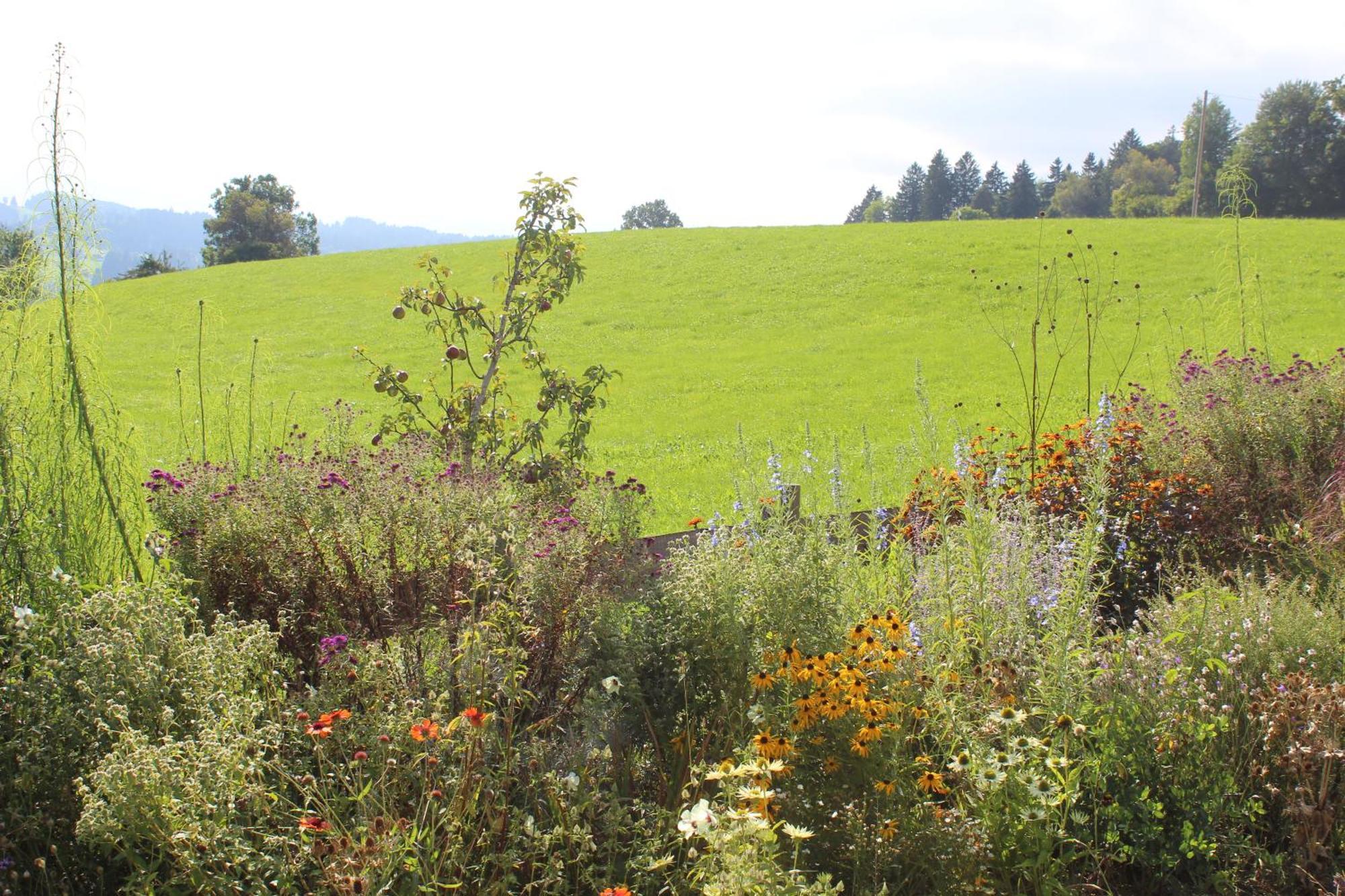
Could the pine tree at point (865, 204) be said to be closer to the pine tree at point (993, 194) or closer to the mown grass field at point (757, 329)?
the pine tree at point (993, 194)

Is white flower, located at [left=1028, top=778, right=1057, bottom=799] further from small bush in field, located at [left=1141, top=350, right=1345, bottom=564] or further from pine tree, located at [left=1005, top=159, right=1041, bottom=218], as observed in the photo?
pine tree, located at [left=1005, top=159, right=1041, bottom=218]

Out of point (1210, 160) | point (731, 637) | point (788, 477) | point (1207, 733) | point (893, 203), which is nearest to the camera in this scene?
point (1207, 733)

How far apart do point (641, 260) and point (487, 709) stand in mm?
23686

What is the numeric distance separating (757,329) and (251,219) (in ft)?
128

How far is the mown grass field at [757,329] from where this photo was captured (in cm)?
A: 1080

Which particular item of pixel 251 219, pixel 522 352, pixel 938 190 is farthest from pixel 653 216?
pixel 522 352

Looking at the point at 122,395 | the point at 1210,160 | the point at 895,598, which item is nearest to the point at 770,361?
the point at 122,395

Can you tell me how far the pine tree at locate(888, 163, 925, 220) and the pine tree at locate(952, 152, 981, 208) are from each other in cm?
311

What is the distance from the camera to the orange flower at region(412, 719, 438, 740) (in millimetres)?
2301

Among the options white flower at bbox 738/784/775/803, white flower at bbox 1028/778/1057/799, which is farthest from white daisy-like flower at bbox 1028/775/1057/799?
white flower at bbox 738/784/775/803

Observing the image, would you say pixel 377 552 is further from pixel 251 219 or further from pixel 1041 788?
pixel 251 219

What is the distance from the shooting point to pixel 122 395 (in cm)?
1584

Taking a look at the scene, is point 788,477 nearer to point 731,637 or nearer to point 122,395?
point 731,637

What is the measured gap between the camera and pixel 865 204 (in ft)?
368
